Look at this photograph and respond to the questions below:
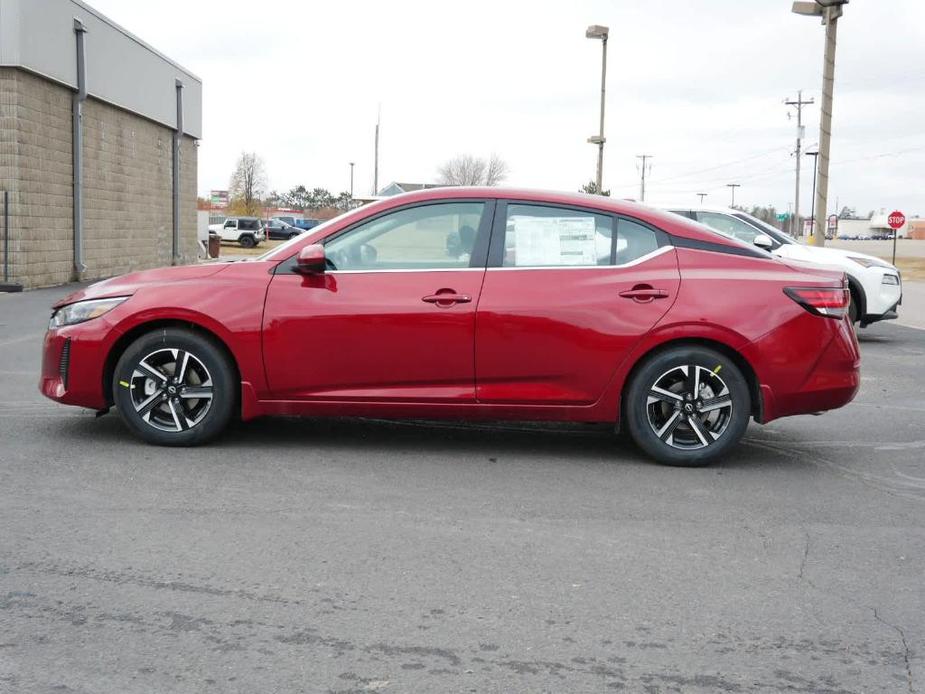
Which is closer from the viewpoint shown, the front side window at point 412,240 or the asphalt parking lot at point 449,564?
the asphalt parking lot at point 449,564

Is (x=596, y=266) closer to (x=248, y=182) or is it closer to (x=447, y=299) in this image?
(x=447, y=299)

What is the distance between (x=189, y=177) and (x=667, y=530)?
35851 millimetres

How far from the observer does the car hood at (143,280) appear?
271 inches

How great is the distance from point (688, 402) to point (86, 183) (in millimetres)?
23519

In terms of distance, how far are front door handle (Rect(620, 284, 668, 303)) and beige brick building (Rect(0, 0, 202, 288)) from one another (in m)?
19.1

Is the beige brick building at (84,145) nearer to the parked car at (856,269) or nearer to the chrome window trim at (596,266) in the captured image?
the parked car at (856,269)

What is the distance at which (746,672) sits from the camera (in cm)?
361

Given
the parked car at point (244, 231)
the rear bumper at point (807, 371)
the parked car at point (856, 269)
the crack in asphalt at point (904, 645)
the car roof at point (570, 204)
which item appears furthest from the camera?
the parked car at point (244, 231)

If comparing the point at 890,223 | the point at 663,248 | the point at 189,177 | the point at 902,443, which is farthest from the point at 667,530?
the point at 890,223

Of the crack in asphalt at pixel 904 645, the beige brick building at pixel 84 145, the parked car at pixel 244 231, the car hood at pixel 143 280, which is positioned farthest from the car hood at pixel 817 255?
the parked car at pixel 244 231

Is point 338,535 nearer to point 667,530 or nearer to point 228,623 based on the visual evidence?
point 228,623

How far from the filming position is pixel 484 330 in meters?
6.62

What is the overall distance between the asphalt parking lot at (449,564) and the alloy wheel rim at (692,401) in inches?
8.8

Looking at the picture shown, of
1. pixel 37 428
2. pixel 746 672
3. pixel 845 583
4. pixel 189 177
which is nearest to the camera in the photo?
pixel 746 672
